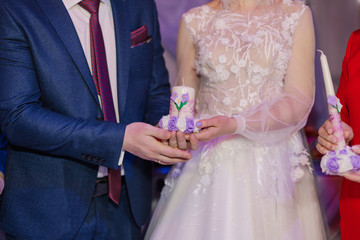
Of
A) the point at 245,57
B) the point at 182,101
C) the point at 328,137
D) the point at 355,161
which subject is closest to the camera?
the point at 355,161

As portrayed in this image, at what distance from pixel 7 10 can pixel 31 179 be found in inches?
27.3

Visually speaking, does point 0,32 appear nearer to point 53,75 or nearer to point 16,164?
point 53,75

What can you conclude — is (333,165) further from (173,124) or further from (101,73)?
(101,73)

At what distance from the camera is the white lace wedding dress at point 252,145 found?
1646mm

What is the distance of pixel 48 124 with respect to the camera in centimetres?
166

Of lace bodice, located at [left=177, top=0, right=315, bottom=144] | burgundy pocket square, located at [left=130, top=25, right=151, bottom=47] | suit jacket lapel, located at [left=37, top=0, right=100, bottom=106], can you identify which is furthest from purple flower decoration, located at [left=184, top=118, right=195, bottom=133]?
burgundy pocket square, located at [left=130, top=25, right=151, bottom=47]

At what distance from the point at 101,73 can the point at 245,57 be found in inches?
25.4

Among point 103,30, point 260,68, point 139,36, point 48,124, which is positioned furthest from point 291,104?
point 48,124

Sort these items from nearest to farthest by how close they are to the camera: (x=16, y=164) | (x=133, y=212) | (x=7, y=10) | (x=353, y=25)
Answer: (x=7, y=10)
(x=16, y=164)
(x=133, y=212)
(x=353, y=25)

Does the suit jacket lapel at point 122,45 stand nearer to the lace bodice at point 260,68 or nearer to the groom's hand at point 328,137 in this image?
the lace bodice at point 260,68

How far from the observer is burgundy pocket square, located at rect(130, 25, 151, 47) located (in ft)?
6.36

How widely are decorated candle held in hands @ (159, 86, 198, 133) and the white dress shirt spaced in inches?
16.6

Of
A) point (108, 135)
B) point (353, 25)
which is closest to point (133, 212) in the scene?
point (108, 135)

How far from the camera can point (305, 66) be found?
1.81m
